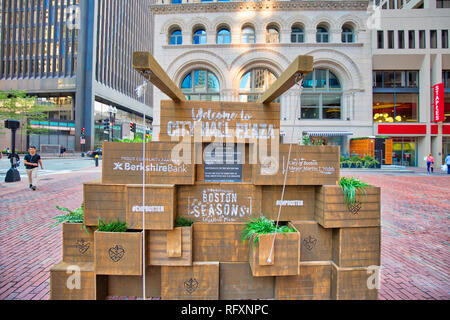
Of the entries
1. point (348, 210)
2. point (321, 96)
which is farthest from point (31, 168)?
point (321, 96)

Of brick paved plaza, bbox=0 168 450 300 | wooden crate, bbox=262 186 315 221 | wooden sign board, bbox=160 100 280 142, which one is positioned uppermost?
wooden sign board, bbox=160 100 280 142

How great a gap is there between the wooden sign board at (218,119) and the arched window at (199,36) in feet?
73.2

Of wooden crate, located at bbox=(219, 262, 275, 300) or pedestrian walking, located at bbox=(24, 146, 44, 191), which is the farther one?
pedestrian walking, located at bbox=(24, 146, 44, 191)

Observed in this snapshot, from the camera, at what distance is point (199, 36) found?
73.5 ft

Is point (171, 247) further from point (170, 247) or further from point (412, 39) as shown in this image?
point (412, 39)

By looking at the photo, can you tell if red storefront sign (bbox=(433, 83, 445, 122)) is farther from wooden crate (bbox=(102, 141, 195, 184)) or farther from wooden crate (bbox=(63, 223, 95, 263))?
wooden crate (bbox=(63, 223, 95, 263))

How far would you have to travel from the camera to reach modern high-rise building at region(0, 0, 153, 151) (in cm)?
3906

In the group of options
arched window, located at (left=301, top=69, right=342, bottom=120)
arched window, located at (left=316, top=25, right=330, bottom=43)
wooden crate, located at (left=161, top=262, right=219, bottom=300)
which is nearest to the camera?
wooden crate, located at (left=161, top=262, right=219, bottom=300)

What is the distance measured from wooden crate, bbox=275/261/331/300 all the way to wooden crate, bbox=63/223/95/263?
2.13m

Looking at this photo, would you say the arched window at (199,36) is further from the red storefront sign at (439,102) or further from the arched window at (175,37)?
the red storefront sign at (439,102)

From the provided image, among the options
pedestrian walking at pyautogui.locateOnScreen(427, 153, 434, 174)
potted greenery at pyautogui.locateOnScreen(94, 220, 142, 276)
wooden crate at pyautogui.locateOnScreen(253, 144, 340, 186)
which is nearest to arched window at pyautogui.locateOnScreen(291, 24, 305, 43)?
pedestrian walking at pyautogui.locateOnScreen(427, 153, 434, 174)

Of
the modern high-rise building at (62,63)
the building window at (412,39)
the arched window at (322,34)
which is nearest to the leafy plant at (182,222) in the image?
the arched window at (322,34)

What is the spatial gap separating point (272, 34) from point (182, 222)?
953 inches
